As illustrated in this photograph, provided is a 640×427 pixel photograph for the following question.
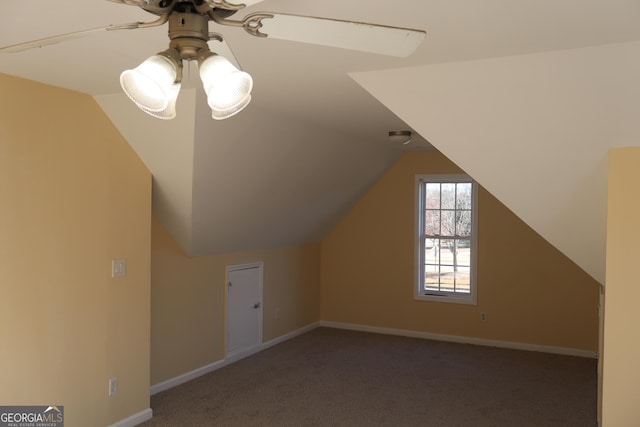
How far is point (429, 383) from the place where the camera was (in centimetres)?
508

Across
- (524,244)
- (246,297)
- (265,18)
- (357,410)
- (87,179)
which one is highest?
(265,18)

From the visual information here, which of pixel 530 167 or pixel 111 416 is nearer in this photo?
pixel 530 167

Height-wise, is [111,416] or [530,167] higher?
[530,167]

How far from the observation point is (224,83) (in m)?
1.32

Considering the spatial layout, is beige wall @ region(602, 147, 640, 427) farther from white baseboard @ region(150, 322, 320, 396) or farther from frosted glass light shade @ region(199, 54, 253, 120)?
white baseboard @ region(150, 322, 320, 396)

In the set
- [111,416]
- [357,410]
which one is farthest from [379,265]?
[111,416]

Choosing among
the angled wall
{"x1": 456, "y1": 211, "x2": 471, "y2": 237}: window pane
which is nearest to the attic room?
the angled wall

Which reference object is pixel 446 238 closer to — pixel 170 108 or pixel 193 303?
pixel 193 303

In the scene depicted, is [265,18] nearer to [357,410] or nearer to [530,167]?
[530,167]

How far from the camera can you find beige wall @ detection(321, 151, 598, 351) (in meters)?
6.12

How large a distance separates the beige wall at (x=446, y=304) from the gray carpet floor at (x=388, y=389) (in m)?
0.33

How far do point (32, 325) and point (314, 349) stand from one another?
3.37 m

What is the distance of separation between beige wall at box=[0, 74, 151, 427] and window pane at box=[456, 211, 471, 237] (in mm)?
3875

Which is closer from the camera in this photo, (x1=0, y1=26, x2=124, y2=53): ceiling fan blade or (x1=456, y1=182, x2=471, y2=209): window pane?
(x1=0, y1=26, x2=124, y2=53): ceiling fan blade
